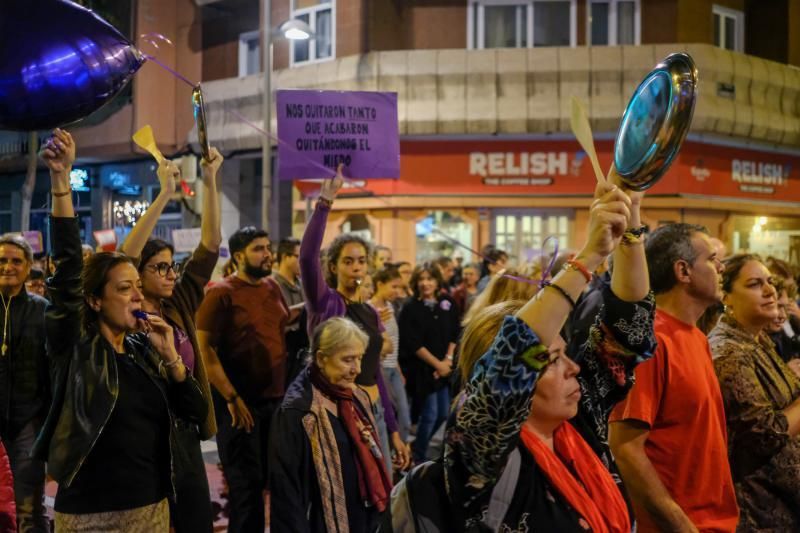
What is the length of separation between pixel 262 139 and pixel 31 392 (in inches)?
508

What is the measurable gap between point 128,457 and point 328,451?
940mm

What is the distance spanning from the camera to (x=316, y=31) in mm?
18344

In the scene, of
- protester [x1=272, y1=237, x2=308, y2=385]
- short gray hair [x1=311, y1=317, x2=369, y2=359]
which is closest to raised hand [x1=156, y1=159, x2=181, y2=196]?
short gray hair [x1=311, y1=317, x2=369, y2=359]

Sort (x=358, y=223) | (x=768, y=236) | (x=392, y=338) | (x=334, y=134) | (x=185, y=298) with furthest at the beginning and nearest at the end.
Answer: (x=768, y=236) < (x=358, y=223) < (x=392, y=338) < (x=334, y=134) < (x=185, y=298)

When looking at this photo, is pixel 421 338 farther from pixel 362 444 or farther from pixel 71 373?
pixel 71 373

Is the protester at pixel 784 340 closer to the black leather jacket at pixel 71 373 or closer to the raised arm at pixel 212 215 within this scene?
the raised arm at pixel 212 215

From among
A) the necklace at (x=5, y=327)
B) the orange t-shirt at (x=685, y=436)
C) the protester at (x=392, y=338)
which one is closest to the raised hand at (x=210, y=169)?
the necklace at (x=5, y=327)

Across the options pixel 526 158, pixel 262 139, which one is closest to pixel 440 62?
pixel 526 158

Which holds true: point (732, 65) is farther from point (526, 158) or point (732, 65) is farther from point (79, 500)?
point (79, 500)

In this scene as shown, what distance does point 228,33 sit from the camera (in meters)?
19.9

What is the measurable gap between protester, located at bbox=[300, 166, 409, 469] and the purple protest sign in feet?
3.81

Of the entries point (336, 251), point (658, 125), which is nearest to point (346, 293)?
point (336, 251)

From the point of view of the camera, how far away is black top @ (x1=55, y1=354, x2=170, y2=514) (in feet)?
11.1

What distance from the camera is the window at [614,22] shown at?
17.0m
